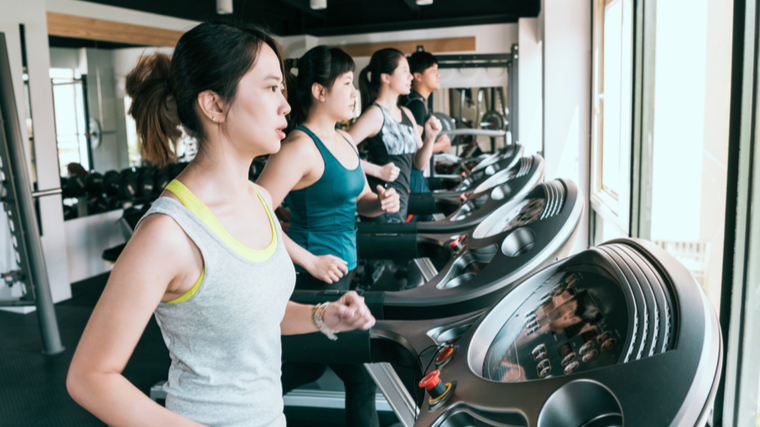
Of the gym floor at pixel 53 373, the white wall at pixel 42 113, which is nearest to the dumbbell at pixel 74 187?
the white wall at pixel 42 113

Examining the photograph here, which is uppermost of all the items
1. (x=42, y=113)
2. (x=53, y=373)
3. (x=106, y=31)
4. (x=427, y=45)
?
(x=427, y=45)

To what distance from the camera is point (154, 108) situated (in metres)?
1.22

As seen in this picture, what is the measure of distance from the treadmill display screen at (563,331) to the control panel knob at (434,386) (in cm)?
8

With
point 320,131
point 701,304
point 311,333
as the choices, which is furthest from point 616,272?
point 320,131

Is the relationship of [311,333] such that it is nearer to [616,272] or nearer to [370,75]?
[616,272]

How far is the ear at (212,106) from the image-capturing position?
1048mm

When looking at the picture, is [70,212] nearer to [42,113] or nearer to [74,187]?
[74,187]

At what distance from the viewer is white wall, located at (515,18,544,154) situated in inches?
279

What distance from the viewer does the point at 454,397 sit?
2.82 feet

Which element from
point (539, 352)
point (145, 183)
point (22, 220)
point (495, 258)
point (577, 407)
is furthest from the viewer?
point (145, 183)

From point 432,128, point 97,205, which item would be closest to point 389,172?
point 432,128

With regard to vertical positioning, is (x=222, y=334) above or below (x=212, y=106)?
below

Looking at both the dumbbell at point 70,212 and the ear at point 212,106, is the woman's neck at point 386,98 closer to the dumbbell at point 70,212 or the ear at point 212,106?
the ear at point 212,106

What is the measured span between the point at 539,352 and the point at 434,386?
183 mm
